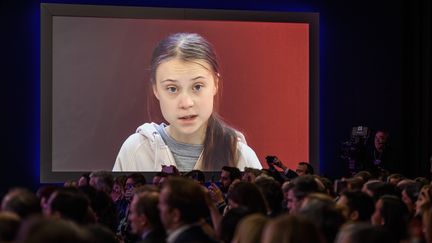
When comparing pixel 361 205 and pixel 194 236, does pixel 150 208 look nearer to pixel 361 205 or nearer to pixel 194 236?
pixel 194 236

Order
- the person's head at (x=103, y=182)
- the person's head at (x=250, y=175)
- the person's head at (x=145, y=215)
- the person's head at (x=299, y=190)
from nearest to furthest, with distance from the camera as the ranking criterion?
1. the person's head at (x=145, y=215)
2. the person's head at (x=299, y=190)
3. the person's head at (x=103, y=182)
4. the person's head at (x=250, y=175)

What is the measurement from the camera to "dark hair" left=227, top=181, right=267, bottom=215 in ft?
15.2

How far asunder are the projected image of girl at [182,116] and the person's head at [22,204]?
6.89 m

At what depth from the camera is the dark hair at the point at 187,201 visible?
Answer: 3.68m

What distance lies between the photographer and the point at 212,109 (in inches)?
434

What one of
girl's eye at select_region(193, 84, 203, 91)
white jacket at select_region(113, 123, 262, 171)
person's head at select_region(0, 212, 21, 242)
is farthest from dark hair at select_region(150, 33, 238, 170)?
person's head at select_region(0, 212, 21, 242)

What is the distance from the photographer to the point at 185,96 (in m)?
10.8

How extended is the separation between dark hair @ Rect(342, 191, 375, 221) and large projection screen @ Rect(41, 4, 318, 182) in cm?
645

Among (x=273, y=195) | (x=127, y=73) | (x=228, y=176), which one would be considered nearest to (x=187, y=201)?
(x=273, y=195)

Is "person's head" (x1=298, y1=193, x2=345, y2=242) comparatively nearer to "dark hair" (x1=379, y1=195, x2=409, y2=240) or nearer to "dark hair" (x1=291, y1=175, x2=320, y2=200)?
"dark hair" (x1=379, y1=195, x2=409, y2=240)

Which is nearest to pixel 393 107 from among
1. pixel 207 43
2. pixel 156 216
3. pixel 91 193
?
pixel 207 43

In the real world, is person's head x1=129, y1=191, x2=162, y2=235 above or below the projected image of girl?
below

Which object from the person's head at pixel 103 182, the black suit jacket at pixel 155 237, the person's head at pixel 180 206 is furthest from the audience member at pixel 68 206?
the person's head at pixel 103 182

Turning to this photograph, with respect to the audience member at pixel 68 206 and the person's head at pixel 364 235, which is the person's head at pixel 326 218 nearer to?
the person's head at pixel 364 235
